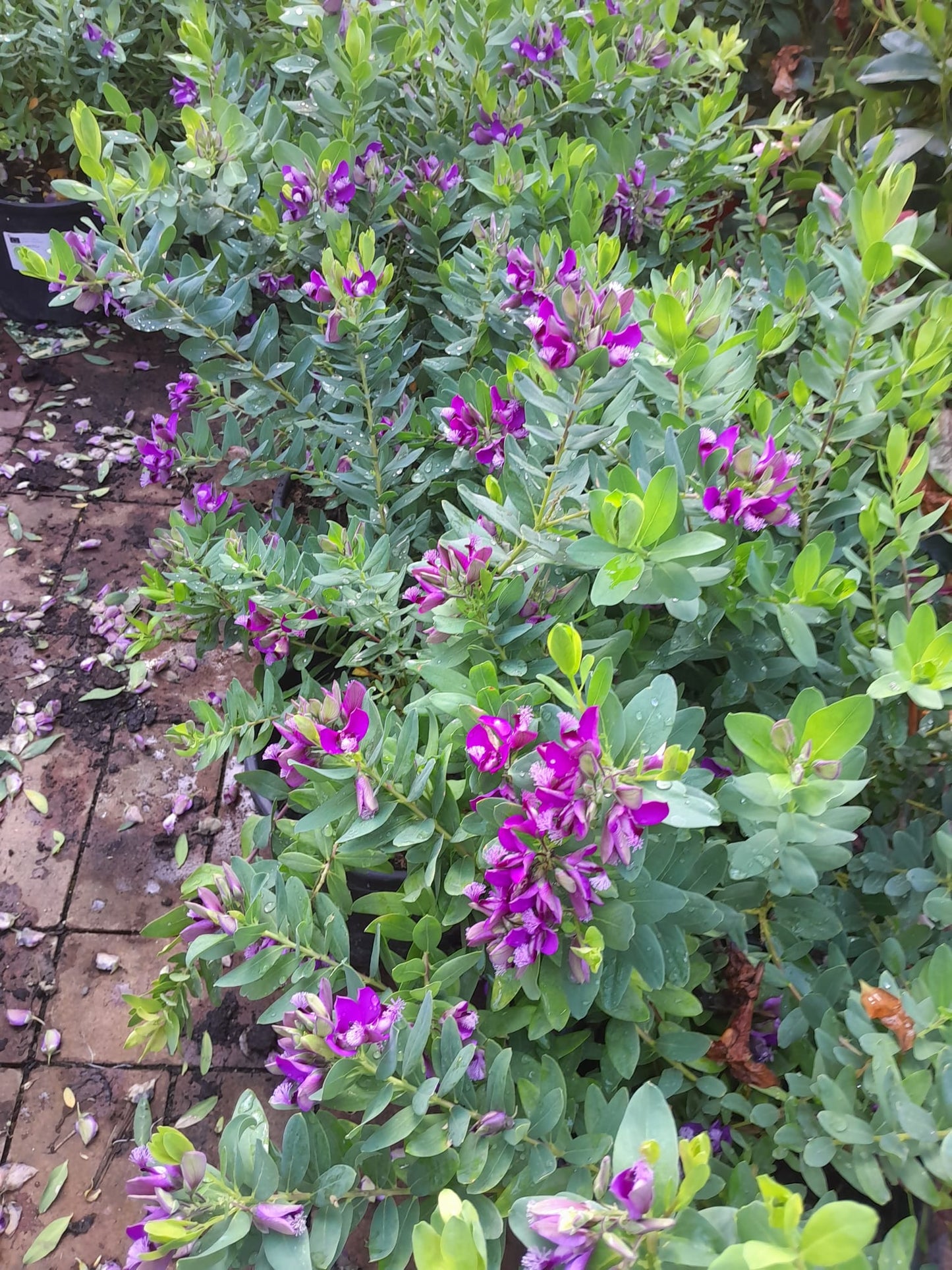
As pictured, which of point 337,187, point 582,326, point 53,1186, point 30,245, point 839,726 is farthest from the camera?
point 30,245

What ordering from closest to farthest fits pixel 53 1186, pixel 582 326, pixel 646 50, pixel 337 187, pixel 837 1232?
pixel 837 1232, pixel 582 326, pixel 337 187, pixel 53 1186, pixel 646 50

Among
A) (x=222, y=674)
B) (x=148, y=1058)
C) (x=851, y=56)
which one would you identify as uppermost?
(x=851, y=56)

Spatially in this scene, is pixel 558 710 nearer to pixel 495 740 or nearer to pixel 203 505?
pixel 495 740

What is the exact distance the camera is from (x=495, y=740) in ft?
2.53

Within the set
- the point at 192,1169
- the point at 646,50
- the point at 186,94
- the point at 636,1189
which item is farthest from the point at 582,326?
the point at 186,94

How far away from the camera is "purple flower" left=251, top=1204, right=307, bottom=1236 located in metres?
0.71

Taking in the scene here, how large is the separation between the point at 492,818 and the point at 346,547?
0.56 meters

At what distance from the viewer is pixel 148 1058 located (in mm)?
1645

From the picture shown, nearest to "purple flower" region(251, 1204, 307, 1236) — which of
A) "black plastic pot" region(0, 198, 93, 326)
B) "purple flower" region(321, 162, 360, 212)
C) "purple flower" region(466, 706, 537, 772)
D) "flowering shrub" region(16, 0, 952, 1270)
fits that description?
"flowering shrub" region(16, 0, 952, 1270)

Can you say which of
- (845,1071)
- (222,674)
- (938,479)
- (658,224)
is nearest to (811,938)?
(845,1071)

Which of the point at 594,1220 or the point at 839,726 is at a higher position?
the point at 839,726

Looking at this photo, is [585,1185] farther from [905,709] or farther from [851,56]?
[851,56]

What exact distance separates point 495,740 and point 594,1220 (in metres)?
0.36

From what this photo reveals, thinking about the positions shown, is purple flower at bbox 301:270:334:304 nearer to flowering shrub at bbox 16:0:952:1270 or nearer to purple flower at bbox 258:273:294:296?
flowering shrub at bbox 16:0:952:1270
